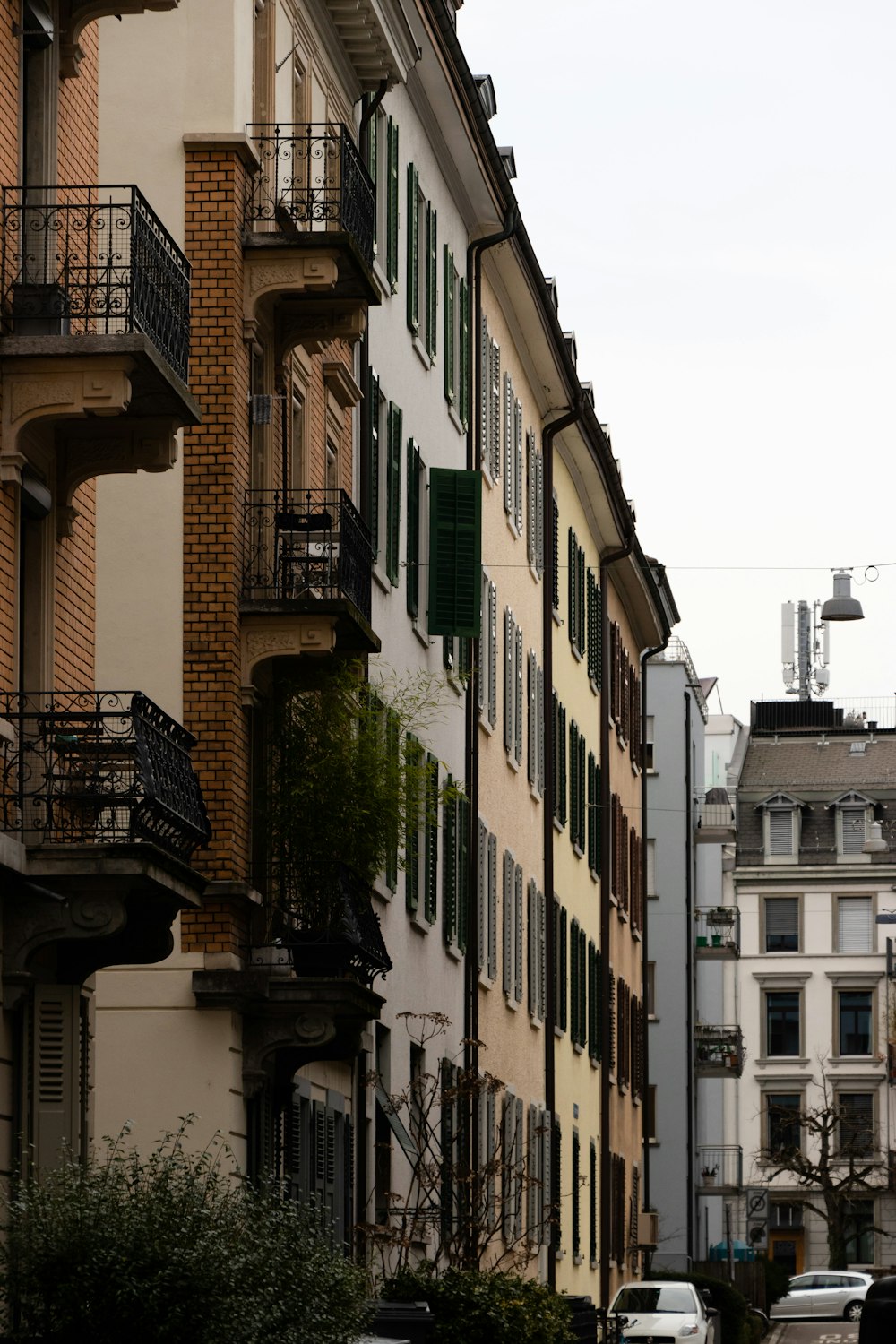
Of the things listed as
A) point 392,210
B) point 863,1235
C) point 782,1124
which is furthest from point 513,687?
point 863,1235

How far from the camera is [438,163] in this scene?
3194cm

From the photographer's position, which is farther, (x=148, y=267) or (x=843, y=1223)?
(x=843, y=1223)

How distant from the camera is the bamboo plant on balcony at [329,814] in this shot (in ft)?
69.3

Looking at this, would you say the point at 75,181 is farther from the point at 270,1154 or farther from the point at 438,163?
the point at 438,163

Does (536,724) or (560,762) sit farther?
(560,762)

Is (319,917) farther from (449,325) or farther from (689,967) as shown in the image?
(689,967)

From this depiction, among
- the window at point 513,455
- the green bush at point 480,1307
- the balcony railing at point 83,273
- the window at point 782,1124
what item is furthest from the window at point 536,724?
the window at point 782,1124

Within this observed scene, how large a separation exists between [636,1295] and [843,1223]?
156 feet

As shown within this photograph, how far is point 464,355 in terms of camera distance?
109 feet

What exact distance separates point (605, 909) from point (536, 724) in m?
9.95

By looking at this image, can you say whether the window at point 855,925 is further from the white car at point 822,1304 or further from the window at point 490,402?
A: the window at point 490,402

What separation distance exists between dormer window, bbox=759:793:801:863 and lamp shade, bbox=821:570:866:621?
36597 millimetres

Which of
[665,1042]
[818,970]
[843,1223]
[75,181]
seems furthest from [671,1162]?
[75,181]

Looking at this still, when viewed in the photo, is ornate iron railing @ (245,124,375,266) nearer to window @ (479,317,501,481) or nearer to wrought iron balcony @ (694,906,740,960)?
window @ (479,317,501,481)
